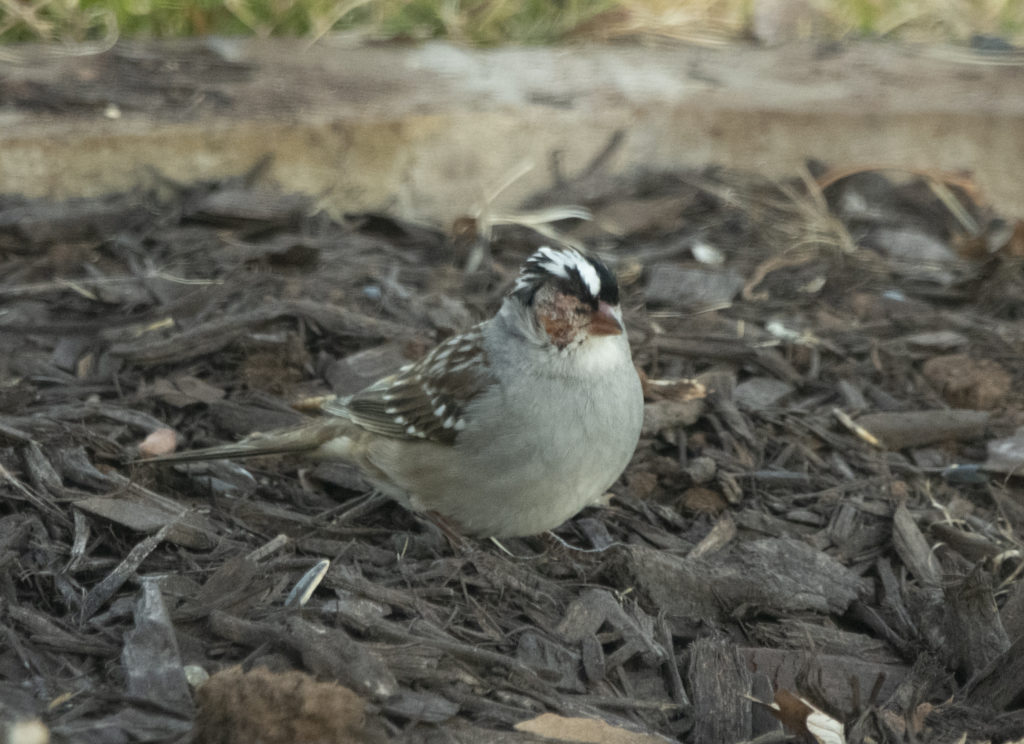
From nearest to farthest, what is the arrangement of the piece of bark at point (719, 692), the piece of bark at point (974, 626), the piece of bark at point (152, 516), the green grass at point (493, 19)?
the piece of bark at point (719, 692), the piece of bark at point (974, 626), the piece of bark at point (152, 516), the green grass at point (493, 19)

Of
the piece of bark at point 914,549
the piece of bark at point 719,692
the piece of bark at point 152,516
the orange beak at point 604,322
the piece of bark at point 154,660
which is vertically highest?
the orange beak at point 604,322

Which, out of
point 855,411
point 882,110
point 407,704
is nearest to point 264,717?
point 407,704

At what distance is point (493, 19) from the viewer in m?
7.35

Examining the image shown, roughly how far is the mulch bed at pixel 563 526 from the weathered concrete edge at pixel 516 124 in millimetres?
184

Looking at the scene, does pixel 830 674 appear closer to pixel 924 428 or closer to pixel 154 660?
pixel 924 428

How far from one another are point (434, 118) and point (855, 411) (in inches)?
99.2

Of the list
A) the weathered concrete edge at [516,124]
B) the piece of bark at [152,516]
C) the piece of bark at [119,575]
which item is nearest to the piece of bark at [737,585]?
the piece of bark at [152,516]

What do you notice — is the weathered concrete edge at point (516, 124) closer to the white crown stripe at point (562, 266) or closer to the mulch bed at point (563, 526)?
the mulch bed at point (563, 526)

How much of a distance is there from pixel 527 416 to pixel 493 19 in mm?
4313

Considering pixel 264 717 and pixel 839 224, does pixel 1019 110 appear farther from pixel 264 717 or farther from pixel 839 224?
pixel 264 717

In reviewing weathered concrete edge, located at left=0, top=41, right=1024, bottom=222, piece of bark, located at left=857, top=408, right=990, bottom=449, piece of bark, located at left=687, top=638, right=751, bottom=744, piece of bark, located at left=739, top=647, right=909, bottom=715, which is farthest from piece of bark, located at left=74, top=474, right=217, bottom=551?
piece of bark, located at left=857, top=408, right=990, bottom=449

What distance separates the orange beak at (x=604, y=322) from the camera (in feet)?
12.1

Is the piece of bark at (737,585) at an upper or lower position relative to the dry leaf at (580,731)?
lower

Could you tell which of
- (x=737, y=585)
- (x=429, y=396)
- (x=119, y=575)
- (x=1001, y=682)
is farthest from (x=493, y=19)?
(x=1001, y=682)
